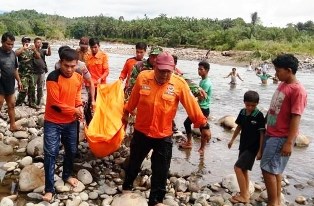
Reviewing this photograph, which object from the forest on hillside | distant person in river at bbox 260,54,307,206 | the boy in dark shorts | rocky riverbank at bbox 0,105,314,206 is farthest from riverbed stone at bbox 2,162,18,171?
the forest on hillside

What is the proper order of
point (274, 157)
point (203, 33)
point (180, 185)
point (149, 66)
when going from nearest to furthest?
point (274, 157)
point (180, 185)
point (149, 66)
point (203, 33)

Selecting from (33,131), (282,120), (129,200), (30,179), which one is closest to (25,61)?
(33,131)

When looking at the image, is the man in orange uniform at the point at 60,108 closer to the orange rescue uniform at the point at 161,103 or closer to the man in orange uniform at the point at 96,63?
the orange rescue uniform at the point at 161,103

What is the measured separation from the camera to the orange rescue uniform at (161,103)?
4.09 metres

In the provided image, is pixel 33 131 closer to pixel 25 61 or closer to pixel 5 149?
pixel 5 149

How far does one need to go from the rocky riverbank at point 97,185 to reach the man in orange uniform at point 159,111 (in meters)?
0.56

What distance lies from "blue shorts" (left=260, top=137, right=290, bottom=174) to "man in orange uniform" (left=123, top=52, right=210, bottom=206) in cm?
78

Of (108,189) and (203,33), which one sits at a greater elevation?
(203,33)

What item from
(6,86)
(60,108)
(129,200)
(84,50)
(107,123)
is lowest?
(129,200)

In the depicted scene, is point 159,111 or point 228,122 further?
point 228,122

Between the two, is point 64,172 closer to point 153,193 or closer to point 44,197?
point 44,197

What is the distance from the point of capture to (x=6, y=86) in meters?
6.94

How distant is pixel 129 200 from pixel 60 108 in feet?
4.58

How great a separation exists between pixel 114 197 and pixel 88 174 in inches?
30.1
